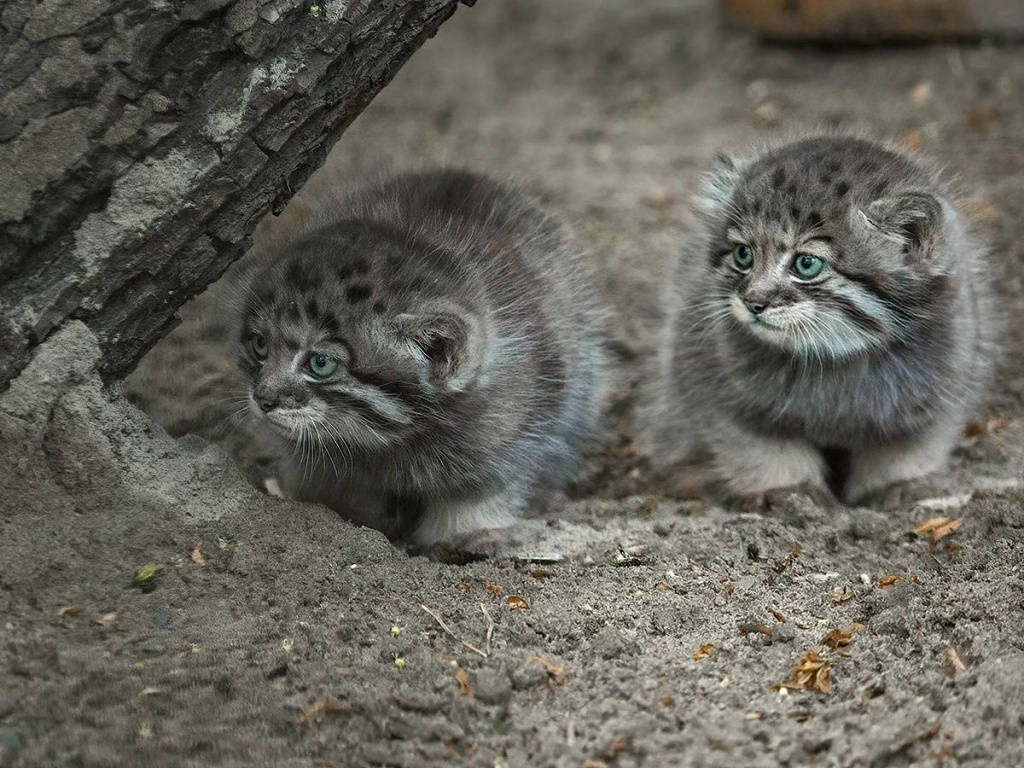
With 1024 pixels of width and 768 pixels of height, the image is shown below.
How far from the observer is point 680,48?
11016 millimetres

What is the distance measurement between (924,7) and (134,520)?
292 inches

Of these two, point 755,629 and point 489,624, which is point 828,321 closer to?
point 755,629

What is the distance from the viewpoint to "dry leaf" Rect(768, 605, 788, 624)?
484cm

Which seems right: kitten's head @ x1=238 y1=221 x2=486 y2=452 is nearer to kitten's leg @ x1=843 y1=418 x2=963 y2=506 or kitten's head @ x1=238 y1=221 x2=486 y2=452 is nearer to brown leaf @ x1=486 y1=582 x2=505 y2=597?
brown leaf @ x1=486 y1=582 x2=505 y2=597

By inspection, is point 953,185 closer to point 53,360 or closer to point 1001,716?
point 1001,716

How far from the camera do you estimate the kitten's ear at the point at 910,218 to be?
563 centimetres

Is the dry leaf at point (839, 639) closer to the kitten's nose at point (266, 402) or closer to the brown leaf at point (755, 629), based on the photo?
the brown leaf at point (755, 629)

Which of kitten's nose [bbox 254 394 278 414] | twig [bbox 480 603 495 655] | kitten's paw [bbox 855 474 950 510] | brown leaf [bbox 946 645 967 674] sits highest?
kitten's paw [bbox 855 474 950 510]

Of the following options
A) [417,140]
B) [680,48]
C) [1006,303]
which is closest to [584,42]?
[680,48]

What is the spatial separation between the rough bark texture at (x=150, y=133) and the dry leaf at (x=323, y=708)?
66.3 inches

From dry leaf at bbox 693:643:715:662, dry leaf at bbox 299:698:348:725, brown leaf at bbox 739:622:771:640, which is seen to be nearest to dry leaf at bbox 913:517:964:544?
brown leaf at bbox 739:622:771:640

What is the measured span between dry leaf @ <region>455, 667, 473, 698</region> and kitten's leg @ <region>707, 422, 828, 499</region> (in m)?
2.49

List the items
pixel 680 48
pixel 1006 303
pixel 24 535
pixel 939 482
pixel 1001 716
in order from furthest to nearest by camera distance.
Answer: pixel 680 48 → pixel 1006 303 → pixel 939 482 → pixel 24 535 → pixel 1001 716

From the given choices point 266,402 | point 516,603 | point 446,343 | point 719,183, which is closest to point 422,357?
point 446,343
